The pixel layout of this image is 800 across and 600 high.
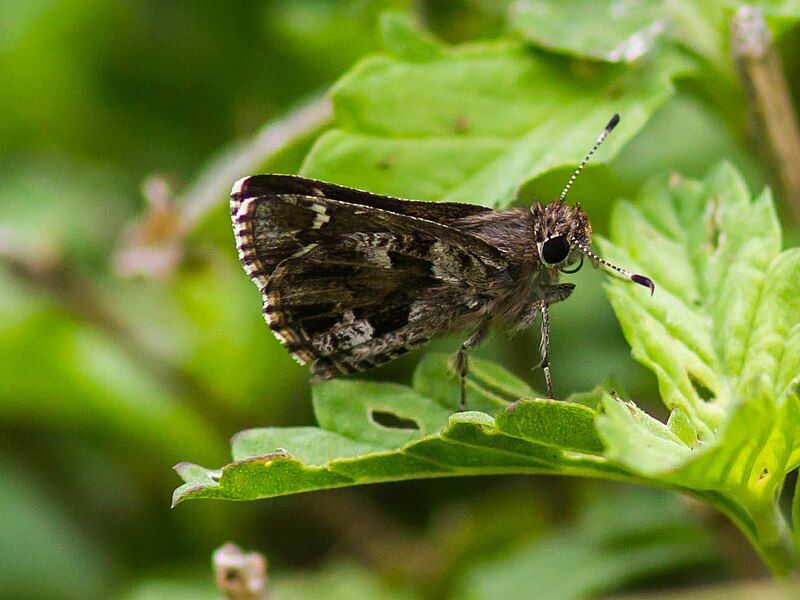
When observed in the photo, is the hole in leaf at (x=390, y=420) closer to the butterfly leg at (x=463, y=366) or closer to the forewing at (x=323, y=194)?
the butterfly leg at (x=463, y=366)

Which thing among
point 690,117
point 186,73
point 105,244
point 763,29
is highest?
point 186,73

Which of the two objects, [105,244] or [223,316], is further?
[105,244]

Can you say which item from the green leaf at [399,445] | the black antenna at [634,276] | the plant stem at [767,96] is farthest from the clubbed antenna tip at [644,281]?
the plant stem at [767,96]

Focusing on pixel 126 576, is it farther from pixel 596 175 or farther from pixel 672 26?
pixel 672 26

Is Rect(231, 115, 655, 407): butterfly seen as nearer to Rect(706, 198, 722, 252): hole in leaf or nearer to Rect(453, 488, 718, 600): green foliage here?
Rect(706, 198, 722, 252): hole in leaf

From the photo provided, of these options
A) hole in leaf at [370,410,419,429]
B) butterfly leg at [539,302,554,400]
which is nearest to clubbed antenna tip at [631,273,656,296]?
butterfly leg at [539,302,554,400]

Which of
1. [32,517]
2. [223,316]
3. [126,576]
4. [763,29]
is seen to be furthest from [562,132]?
[32,517]
